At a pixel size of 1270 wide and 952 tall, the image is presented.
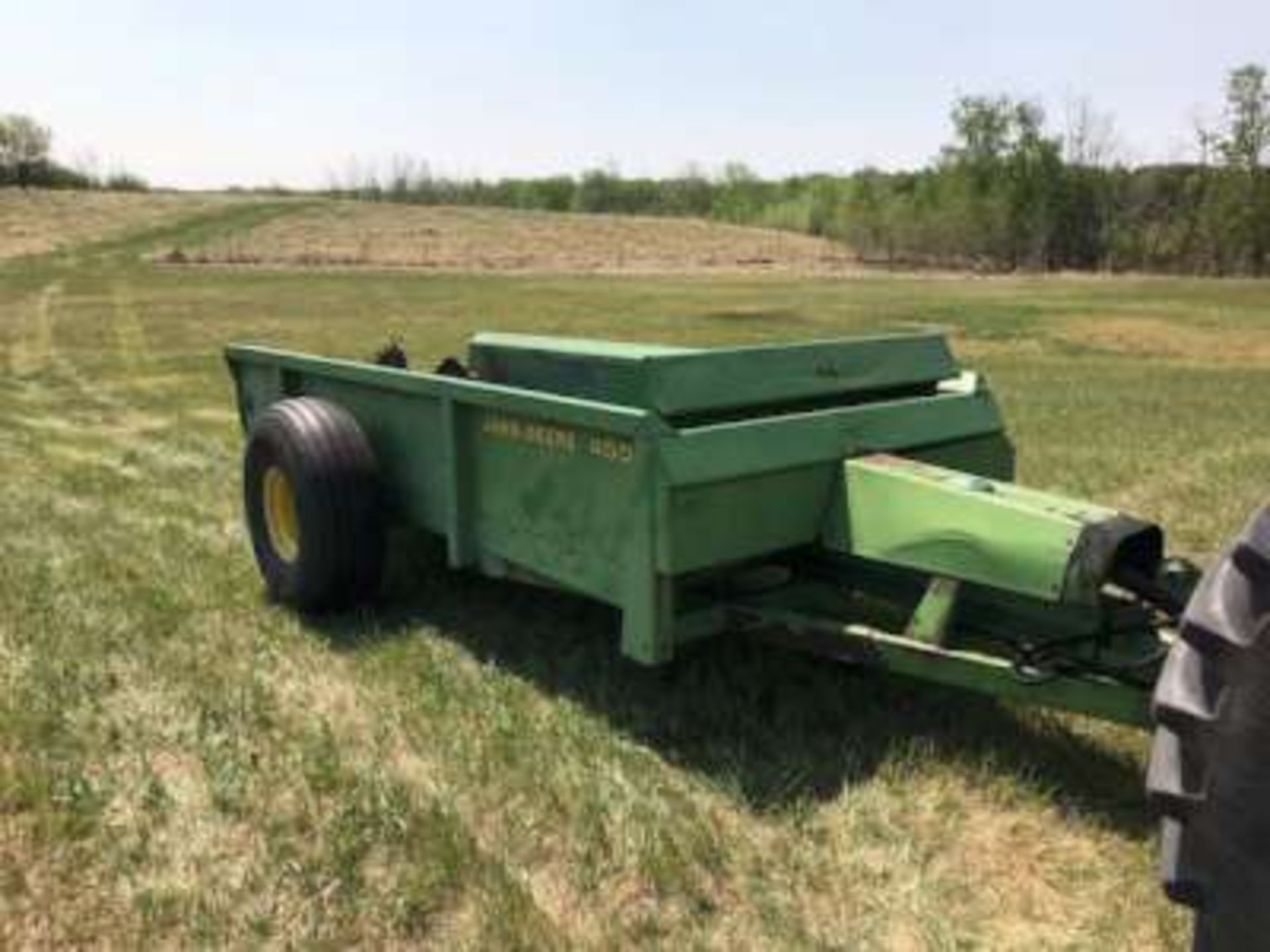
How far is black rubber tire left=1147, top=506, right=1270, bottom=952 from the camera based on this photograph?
2127 mm

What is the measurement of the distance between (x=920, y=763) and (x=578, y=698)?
1188 mm

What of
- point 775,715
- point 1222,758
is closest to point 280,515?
point 775,715

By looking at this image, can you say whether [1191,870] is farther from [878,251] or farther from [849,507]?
[878,251]

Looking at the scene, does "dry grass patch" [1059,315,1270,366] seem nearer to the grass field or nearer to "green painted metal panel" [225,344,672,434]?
the grass field

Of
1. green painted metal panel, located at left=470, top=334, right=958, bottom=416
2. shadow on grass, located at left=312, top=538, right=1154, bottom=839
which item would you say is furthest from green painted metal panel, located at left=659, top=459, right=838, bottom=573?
shadow on grass, located at left=312, top=538, right=1154, bottom=839

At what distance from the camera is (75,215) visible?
6744 cm

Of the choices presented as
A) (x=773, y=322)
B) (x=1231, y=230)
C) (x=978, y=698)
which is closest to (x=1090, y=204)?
(x=1231, y=230)

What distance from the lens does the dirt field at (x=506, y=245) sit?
52469mm

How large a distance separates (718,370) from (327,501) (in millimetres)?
1654

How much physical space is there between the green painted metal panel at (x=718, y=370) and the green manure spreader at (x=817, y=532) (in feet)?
0.04

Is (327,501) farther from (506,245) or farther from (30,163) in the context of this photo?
(30,163)

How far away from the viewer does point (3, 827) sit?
351 centimetres

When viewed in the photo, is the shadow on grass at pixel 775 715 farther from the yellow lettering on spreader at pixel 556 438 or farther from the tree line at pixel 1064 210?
the tree line at pixel 1064 210

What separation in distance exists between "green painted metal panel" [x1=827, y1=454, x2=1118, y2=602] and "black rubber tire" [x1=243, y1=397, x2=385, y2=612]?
193cm
